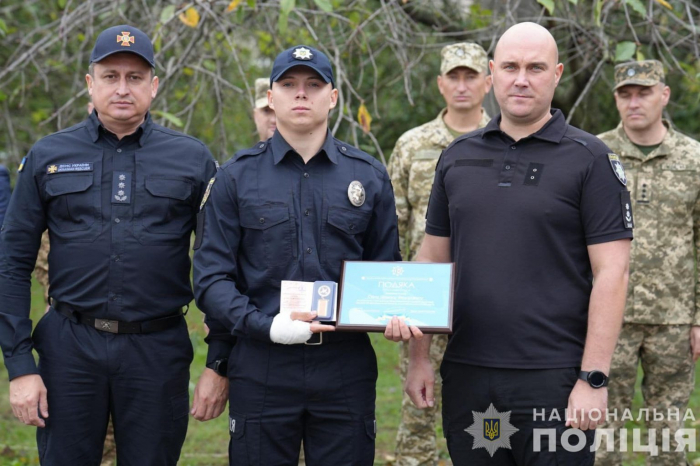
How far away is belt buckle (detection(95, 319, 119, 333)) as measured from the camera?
346 cm

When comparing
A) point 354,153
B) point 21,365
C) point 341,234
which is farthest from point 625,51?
point 21,365

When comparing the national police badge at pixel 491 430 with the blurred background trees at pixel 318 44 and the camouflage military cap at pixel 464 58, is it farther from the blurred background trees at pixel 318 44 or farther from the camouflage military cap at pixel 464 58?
the camouflage military cap at pixel 464 58

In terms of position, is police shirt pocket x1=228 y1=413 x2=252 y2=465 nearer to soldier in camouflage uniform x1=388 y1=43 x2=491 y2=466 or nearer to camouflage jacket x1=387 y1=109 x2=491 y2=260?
soldier in camouflage uniform x1=388 y1=43 x2=491 y2=466

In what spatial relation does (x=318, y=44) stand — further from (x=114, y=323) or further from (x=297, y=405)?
(x=297, y=405)

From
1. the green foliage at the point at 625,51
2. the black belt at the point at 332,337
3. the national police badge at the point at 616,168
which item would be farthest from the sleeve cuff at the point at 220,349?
the green foliage at the point at 625,51

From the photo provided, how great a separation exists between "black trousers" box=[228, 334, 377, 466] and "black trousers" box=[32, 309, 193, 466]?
1.14ft

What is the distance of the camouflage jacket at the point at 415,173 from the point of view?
16.4 feet

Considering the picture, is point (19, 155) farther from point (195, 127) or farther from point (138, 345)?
point (138, 345)

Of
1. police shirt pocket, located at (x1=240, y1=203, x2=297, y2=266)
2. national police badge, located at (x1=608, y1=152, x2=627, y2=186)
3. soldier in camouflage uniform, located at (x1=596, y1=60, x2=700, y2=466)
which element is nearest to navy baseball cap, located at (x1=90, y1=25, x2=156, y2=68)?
police shirt pocket, located at (x1=240, y1=203, x2=297, y2=266)

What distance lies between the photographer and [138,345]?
3.48 m

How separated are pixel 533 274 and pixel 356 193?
0.75 m

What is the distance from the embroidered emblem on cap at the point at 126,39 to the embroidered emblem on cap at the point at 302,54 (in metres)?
0.72

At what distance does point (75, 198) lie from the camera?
3.50 meters

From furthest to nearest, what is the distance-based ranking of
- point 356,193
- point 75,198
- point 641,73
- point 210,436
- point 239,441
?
1. point 210,436
2. point 641,73
3. point 75,198
4. point 356,193
5. point 239,441
